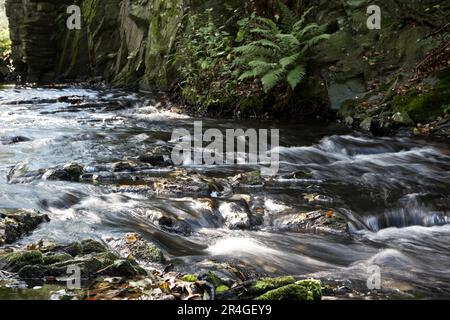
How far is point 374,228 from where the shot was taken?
528 cm

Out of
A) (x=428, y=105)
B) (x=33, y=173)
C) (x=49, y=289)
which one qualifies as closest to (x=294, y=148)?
(x=428, y=105)

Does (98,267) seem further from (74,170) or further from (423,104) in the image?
(423,104)

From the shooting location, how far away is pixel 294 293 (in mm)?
3012

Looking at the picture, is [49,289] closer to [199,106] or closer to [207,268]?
[207,268]

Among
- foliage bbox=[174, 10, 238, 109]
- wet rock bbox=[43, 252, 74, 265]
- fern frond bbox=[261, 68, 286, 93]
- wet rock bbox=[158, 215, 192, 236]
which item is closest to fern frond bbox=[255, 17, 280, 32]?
foliage bbox=[174, 10, 238, 109]

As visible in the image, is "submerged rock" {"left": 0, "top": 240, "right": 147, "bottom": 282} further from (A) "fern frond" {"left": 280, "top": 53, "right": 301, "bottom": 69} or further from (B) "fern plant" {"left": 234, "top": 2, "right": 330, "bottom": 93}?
(A) "fern frond" {"left": 280, "top": 53, "right": 301, "bottom": 69}

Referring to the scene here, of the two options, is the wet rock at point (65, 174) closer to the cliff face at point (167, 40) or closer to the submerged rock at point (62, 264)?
the submerged rock at point (62, 264)

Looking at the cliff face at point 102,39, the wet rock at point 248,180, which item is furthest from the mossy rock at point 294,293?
the cliff face at point 102,39

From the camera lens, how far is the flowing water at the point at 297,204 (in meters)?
4.20

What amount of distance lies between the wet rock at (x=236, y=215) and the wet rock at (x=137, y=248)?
1.16 meters

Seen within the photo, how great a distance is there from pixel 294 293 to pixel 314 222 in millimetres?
2168

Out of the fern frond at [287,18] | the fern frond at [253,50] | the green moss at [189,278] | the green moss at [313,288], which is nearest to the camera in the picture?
the green moss at [313,288]


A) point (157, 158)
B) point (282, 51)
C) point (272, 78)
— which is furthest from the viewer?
point (282, 51)

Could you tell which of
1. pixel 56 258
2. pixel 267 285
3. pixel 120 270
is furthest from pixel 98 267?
pixel 267 285
